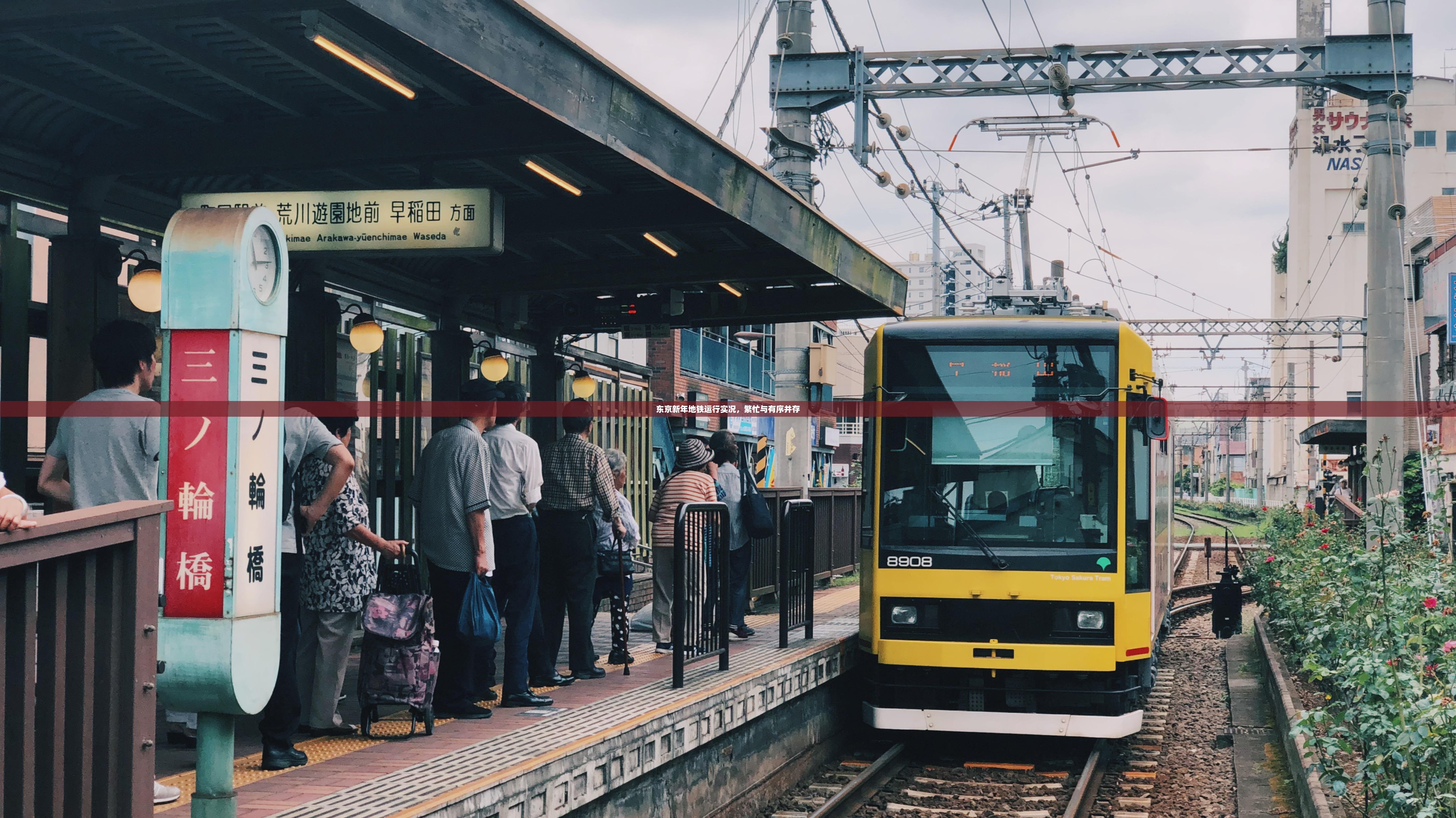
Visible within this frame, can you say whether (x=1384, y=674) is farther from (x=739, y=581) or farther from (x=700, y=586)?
(x=739, y=581)

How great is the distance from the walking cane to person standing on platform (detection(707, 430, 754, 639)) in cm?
107

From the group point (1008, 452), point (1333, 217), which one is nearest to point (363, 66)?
point (1008, 452)

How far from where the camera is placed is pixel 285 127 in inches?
279

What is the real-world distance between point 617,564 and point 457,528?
244 cm

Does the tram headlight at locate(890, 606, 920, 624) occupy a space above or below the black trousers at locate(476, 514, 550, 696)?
below

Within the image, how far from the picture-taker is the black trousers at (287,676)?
18.8 ft

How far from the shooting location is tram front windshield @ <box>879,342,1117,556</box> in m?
9.72

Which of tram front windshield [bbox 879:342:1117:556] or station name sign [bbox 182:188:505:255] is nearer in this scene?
station name sign [bbox 182:188:505:255]

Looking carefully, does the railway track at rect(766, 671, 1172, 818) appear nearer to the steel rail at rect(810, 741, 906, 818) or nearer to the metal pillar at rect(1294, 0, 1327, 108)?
the steel rail at rect(810, 741, 906, 818)

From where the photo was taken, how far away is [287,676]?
5703 millimetres

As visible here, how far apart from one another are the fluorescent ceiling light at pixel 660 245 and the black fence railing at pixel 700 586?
6.92ft

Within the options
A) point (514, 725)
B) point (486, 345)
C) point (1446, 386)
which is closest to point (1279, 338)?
point (1446, 386)

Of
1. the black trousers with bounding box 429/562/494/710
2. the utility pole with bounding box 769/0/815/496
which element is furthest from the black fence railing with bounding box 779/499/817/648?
the black trousers with bounding box 429/562/494/710

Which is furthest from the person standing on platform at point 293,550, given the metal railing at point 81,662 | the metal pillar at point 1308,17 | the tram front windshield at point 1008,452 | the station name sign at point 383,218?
the metal pillar at point 1308,17
